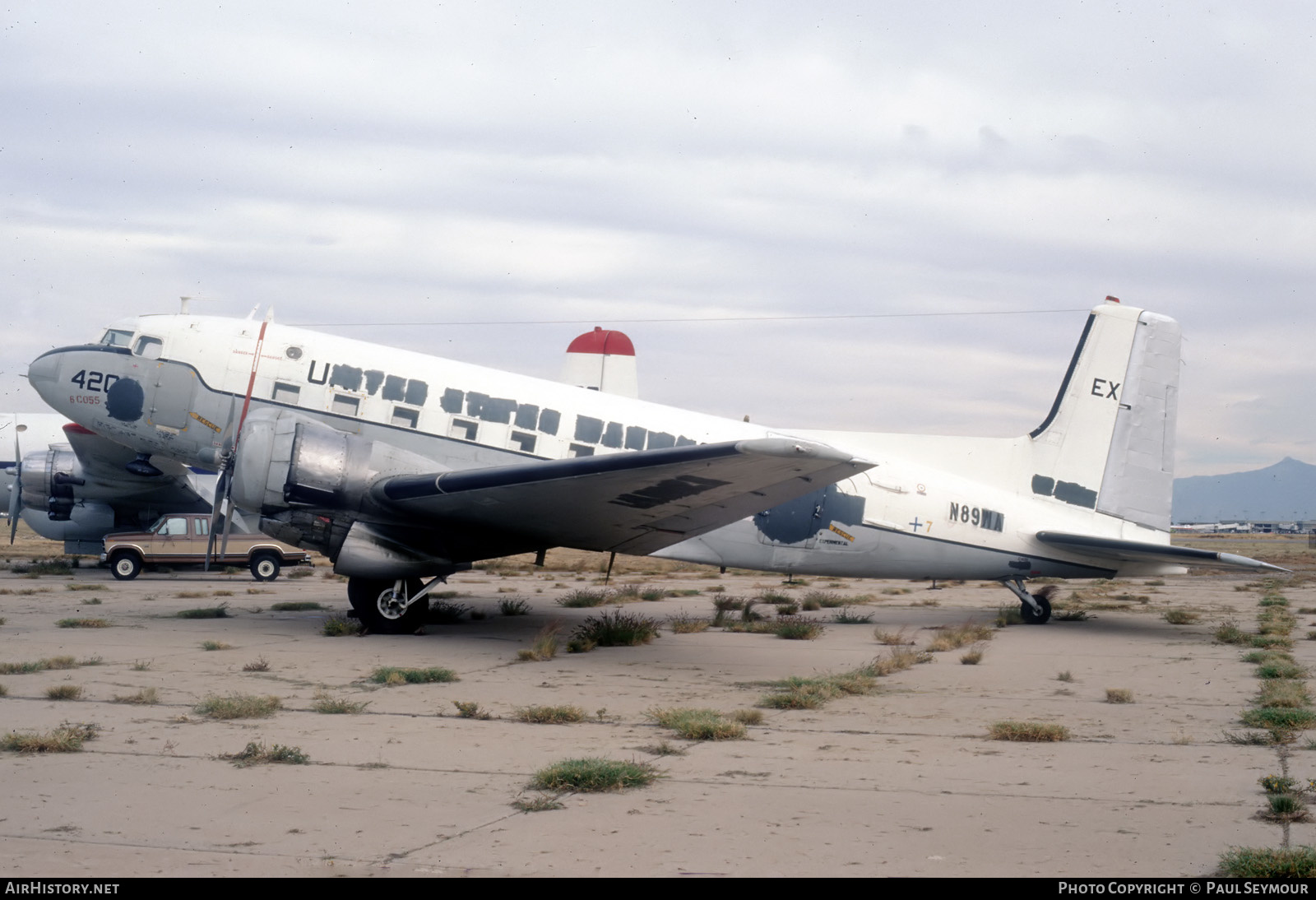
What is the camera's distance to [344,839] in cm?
492

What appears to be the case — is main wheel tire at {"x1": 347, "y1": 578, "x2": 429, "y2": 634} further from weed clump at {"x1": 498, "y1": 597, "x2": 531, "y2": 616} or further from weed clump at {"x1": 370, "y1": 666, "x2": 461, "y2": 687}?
weed clump at {"x1": 370, "y1": 666, "x2": 461, "y2": 687}

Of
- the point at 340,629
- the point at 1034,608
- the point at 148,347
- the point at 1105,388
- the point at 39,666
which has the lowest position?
the point at 39,666

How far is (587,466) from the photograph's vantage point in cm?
1088

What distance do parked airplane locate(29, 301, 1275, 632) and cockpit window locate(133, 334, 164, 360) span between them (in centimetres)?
3

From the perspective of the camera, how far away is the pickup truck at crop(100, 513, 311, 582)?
2359 centimetres

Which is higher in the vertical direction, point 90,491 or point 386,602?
point 90,491

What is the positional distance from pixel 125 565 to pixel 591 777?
2127cm

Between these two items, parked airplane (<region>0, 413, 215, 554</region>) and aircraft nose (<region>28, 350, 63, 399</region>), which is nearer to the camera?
aircraft nose (<region>28, 350, 63, 399</region>)

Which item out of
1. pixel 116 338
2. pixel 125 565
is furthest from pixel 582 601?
pixel 125 565

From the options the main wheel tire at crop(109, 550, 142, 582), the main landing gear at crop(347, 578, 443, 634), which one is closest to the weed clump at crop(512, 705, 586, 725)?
the main landing gear at crop(347, 578, 443, 634)

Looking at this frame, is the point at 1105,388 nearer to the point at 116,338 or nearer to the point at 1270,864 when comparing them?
the point at 1270,864

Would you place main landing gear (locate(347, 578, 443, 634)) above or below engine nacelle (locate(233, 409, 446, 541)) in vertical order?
below

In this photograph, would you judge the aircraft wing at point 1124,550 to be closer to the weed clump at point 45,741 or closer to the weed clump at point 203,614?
the weed clump at point 203,614
